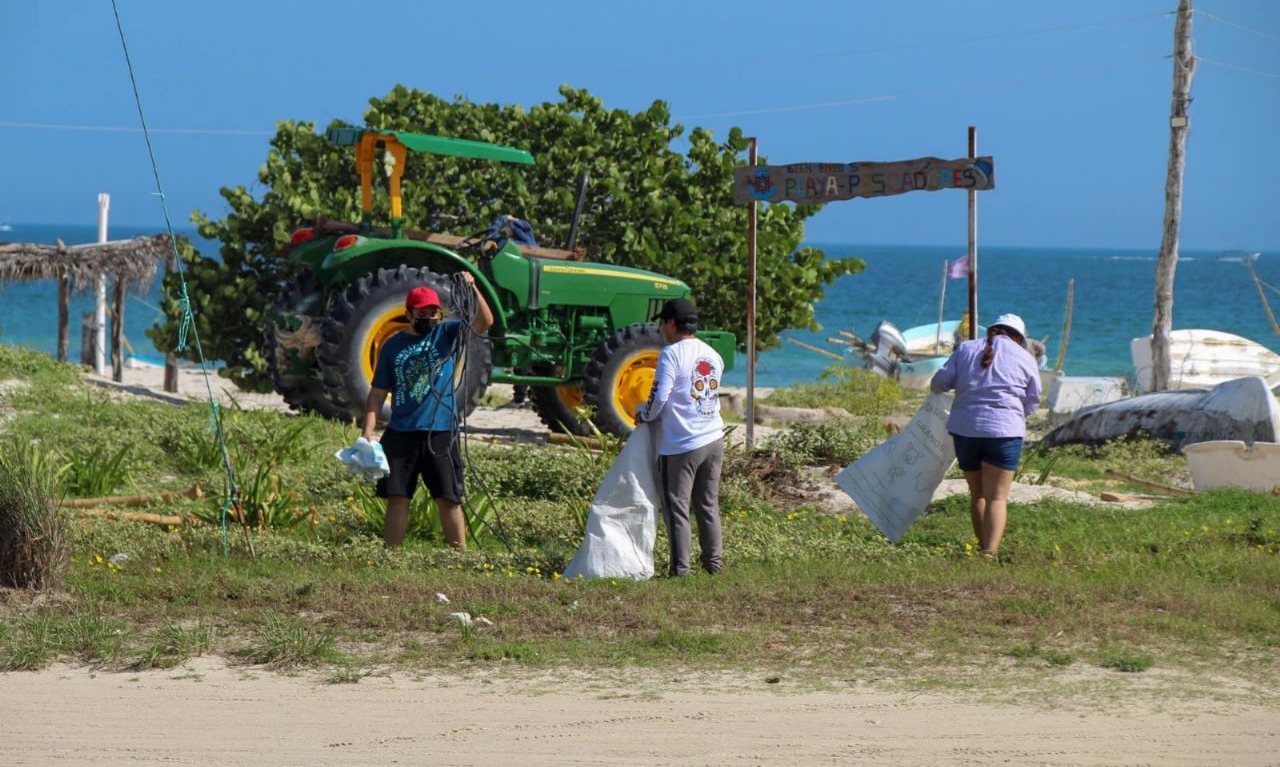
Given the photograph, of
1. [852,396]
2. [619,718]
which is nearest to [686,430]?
[619,718]

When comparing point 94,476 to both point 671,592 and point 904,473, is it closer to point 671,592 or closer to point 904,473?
point 671,592

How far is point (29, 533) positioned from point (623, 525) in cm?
271

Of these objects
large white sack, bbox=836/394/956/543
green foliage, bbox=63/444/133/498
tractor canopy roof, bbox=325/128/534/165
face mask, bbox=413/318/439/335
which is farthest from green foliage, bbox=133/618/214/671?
tractor canopy roof, bbox=325/128/534/165

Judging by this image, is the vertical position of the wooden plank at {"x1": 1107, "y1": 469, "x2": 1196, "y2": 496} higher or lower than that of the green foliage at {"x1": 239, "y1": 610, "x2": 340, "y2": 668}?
higher

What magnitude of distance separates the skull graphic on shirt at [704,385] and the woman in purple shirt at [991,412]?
58.4 inches

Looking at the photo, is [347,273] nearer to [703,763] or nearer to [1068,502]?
[1068,502]

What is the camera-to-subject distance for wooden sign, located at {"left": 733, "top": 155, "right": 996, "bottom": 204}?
35.9ft

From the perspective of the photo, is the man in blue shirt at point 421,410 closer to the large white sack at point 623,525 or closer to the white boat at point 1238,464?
Answer: the large white sack at point 623,525

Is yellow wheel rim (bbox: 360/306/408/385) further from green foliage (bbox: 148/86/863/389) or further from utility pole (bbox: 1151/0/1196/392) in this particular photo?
utility pole (bbox: 1151/0/1196/392)

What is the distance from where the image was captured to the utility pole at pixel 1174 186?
17.0 metres

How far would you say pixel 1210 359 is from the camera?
74.2 feet

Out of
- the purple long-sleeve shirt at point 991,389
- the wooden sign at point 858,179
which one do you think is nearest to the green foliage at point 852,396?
the wooden sign at point 858,179

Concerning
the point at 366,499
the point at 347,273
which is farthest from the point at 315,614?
the point at 347,273

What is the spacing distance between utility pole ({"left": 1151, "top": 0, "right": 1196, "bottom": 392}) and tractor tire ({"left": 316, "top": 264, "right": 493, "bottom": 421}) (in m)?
7.98
